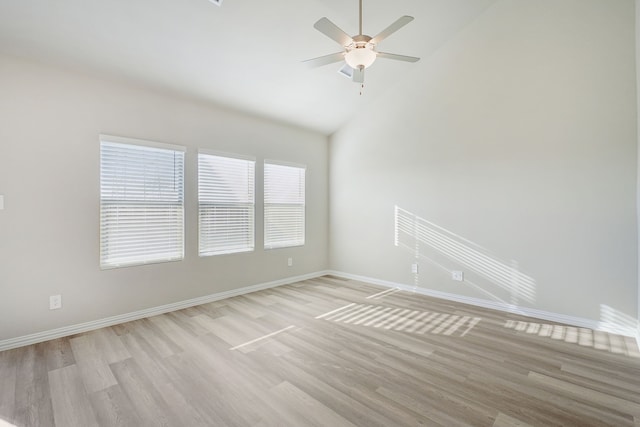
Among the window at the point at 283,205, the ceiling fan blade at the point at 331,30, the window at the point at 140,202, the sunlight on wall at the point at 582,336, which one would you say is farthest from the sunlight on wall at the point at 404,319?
the ceiling fan blade at the point at 331,30

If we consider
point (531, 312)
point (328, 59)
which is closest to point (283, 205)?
point (328, 59)

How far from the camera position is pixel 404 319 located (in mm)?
3473

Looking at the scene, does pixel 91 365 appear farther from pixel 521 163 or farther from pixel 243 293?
pixel 521 163

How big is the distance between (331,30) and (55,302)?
3694mm

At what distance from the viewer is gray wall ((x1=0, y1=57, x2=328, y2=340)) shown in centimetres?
275

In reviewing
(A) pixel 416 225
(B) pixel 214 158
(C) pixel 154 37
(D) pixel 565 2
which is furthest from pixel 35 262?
→ (D) pixel 565 2

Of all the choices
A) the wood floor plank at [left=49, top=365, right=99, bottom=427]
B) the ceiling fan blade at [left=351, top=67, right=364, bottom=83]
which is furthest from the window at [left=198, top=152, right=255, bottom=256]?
the ceiling fan blade at [left=351, top=67, right=364, bottom=83]

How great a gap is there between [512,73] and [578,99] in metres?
0.79

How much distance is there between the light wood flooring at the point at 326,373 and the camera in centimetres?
185

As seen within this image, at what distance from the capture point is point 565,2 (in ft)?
10.8

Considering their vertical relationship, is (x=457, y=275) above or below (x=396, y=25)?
below

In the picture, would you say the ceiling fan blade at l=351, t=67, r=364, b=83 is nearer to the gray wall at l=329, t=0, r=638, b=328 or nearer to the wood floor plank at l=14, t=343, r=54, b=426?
the gray wall at l=329, t=0, r=638, b=328

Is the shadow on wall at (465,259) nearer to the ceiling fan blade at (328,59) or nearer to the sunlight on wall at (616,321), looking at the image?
the sunlight on wall at (616,321)

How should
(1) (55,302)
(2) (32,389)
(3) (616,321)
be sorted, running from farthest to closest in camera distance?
(3) (616,321), (1) (55,302), (2) (32,389)
